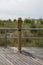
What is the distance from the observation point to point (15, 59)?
447 inches

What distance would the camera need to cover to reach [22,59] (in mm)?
11375

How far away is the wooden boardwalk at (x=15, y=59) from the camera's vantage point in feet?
35.0

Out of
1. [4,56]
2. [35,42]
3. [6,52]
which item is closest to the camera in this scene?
[4,56]

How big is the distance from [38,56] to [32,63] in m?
1.69

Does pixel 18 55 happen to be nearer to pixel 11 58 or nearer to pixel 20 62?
pixel 11 58

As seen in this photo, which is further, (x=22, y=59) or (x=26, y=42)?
(x=26, y=42)

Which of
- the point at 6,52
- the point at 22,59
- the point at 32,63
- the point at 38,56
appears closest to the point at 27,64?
the point at 32,63

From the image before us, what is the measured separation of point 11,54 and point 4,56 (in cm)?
62

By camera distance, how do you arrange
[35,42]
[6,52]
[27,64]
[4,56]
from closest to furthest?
[27,64] → [4,56] → [6,52] → [35,42]

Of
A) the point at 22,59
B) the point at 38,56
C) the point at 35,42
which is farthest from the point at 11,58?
the point at 35,42

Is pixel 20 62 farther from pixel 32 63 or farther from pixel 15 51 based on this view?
pixel 15 51

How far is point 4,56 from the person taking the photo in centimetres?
1219

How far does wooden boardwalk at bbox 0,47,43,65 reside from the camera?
10.7 meters

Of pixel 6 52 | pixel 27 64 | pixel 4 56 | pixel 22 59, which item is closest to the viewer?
pixel 27 64
